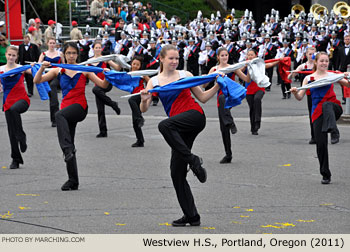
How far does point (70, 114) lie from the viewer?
9336 mm

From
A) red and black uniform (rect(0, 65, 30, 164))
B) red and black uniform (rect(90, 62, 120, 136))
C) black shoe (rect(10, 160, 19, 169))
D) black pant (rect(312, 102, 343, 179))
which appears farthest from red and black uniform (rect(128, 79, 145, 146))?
black pant (rect(312, 102, 343, 179))

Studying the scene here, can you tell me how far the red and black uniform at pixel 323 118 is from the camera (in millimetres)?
9547

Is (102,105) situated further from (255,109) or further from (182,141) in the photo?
(182,141)

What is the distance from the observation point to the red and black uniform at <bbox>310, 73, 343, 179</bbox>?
955 cm

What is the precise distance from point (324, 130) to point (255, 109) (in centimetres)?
499

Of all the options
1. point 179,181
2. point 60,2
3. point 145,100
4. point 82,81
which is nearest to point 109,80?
point 82,81

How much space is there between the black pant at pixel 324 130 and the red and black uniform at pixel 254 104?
4.79 meters

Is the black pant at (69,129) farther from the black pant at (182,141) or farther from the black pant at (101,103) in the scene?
the black pant at (101,103)

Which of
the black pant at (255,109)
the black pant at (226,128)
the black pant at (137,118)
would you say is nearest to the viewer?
the black pant at (226,128)

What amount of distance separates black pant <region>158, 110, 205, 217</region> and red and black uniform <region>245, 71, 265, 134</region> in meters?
7.31

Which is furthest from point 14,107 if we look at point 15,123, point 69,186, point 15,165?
point 69,186

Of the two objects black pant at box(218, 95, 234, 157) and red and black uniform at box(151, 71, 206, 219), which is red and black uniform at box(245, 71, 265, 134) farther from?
red and black uniform at box(151, 71, 206, 219)

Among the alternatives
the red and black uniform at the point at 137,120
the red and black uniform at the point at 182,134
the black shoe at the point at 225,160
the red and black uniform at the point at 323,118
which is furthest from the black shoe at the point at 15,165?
the red and black uniform at the point at 182,134

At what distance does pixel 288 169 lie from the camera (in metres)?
10.8
